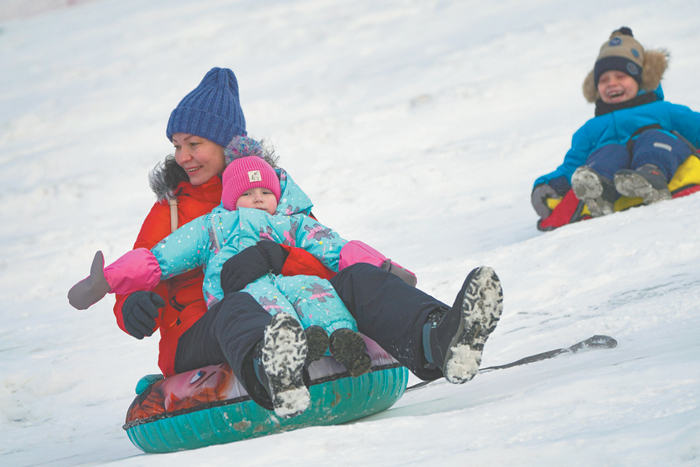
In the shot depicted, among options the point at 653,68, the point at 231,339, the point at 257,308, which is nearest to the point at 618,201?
the point at 653,68

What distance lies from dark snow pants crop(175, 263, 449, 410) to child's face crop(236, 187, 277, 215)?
0.48m

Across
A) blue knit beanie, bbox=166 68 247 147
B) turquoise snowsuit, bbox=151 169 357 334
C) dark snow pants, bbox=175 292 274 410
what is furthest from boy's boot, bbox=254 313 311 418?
blue knit beanie, bbox=166 68 247 147

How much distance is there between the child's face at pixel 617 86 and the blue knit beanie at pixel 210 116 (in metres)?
2.51

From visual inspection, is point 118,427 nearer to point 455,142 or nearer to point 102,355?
point 102,355

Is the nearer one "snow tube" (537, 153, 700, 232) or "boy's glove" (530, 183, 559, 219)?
"snow tube" (537, 153, 700, 232)

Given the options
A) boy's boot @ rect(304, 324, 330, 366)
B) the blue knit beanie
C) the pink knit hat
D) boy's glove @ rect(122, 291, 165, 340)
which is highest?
the blue knit beanie

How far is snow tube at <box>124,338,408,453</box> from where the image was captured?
5.85 ft

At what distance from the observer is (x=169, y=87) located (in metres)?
10.8

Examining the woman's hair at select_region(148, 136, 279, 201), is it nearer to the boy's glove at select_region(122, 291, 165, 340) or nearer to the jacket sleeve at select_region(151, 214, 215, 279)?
the jacket sleeve at select_region(151, 214, 215, 279)

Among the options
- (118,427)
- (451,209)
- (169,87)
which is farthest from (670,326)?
(169,87)

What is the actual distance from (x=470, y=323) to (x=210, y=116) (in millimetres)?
1553

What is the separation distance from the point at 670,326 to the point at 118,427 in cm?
204

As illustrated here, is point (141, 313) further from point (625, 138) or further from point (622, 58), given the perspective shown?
point (622, 58)

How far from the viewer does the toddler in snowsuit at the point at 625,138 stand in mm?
3578
